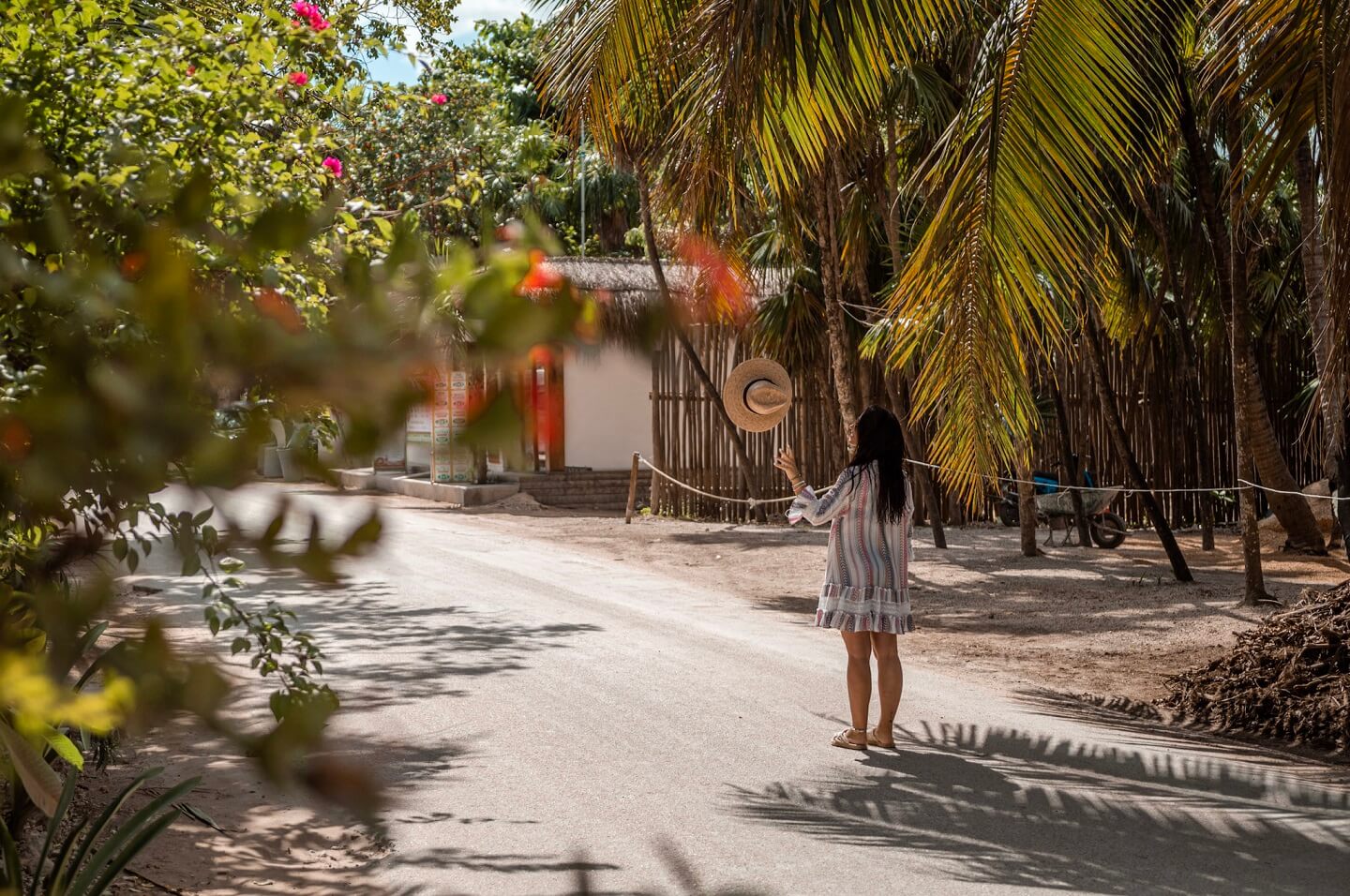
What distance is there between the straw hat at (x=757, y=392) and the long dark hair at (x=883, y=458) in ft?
19.2

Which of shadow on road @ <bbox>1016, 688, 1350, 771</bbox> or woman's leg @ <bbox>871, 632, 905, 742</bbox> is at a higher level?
woman's leg @ <bbox>871, 632, 905, 742</bbox>

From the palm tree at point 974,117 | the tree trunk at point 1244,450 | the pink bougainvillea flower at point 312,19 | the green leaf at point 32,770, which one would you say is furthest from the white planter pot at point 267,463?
the tree trunk at point 1244,450

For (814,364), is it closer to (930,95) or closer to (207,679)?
(930,95)

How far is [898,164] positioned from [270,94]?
40.1 ft

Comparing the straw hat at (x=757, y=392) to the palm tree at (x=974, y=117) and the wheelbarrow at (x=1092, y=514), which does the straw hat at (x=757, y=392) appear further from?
the palm tree at (x=974, y=117)

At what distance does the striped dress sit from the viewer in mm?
6844

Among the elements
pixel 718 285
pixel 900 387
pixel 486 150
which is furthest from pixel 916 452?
pixel 486 150

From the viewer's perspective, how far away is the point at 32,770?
107 cm

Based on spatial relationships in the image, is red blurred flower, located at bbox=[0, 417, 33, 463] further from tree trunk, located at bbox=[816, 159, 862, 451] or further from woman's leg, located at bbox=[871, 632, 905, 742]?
tree trunk, located at bbox=[816, 159, 862, 451]

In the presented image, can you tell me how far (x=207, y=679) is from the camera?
2.07 ft

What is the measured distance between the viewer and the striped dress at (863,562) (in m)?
6.84

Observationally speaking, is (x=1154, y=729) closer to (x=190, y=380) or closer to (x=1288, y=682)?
(x=1288, y=682)

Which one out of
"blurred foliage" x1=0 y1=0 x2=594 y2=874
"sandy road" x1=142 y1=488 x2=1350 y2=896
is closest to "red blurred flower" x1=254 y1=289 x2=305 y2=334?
"blurred foliage" x1=0 y1=0 x2=594 y2=874

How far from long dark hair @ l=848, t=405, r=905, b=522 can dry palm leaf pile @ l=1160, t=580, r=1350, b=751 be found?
2.17 meters
